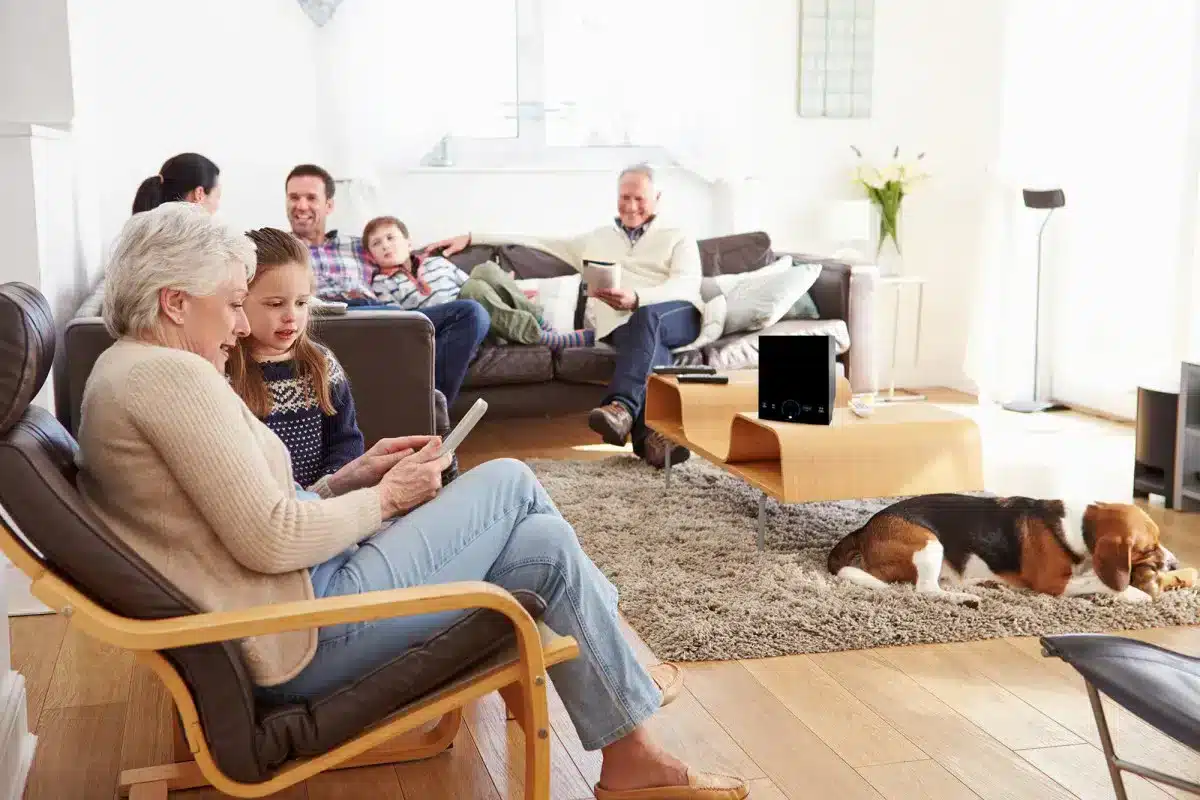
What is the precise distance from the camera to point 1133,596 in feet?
11.2

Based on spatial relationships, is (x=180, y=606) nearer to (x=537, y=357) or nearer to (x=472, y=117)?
(x=537, y=357)

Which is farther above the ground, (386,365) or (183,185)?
(183,185)

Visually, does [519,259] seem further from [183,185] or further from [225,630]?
[225,630]

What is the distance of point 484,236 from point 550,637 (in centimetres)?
422

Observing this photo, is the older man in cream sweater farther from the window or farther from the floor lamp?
the floor lamp

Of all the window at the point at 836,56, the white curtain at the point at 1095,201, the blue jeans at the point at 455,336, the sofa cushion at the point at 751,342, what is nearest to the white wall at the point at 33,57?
the blue jeans at the point at 455,336

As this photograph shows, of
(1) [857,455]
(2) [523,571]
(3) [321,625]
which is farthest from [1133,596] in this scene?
(3) [321,625]

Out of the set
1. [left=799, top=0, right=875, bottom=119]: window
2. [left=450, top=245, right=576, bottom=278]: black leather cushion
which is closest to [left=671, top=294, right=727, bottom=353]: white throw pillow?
[left=450, top=245, right=576, bottom=278]: black leather cushion

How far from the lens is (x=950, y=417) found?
3.89 meters

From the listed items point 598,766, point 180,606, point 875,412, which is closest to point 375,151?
point 875,412

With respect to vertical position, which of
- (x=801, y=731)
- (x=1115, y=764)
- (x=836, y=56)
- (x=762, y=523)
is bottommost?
(x=801, y=731)

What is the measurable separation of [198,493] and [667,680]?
3.63ft

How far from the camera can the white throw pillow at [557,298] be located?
19.3 ft

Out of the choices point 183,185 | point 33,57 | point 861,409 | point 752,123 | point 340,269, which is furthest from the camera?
point 752,123
